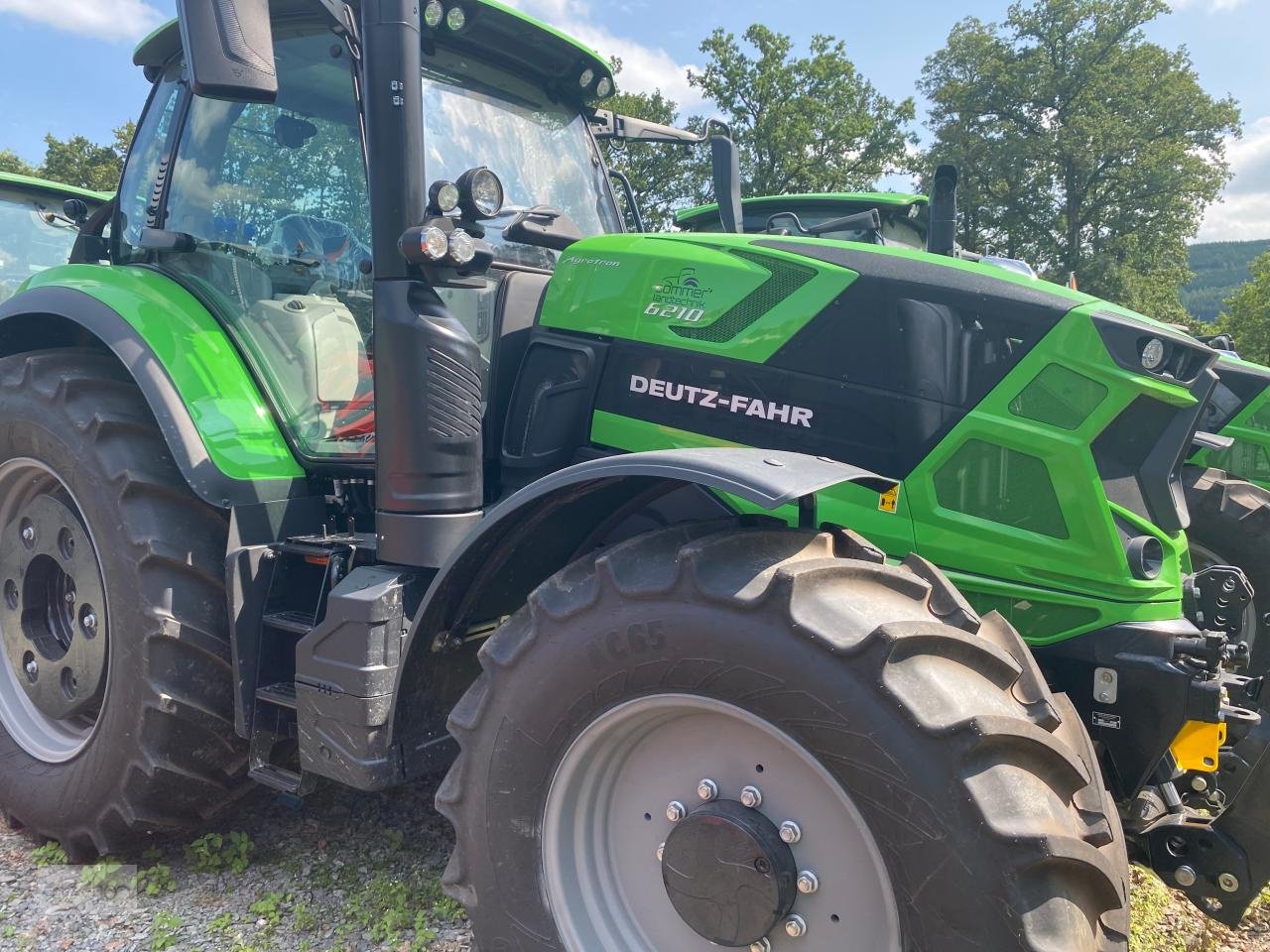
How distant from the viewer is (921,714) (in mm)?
1501

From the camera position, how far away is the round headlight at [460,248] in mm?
2316

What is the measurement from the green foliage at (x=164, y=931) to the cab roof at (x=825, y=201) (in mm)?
4652

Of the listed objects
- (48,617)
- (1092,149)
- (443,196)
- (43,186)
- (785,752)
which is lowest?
(48,617)

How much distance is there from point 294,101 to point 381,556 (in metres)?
1.56

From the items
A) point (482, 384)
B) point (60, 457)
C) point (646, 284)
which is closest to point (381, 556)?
point (482, 384)

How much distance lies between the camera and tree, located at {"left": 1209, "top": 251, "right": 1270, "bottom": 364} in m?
21.3

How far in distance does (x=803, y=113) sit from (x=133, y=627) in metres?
30.0

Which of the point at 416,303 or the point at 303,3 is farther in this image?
the point at 303,3

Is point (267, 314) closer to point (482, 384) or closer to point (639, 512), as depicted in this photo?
point (482, 384)

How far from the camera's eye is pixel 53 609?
3.26 metres

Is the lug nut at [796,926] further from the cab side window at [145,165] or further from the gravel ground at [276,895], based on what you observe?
the cab side window at [145,165]

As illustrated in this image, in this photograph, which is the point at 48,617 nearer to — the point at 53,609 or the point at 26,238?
the point at 53,609

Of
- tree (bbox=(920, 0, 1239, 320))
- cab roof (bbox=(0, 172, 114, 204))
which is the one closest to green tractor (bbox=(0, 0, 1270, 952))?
cab roof (bbox=(0, 172, 114, 204))

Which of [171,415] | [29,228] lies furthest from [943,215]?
[29,228]
